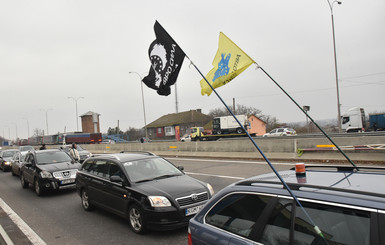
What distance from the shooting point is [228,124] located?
42.6 metres

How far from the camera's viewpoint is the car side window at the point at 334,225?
1.94 meters

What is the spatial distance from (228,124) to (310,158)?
28.1 m

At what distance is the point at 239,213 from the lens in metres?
2.72

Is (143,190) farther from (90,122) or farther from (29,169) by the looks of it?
(90,122)

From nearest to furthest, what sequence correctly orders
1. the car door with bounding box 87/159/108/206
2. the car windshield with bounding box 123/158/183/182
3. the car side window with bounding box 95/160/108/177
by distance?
the car windshield with bounding box 123/158/183/182, the car door with bounding box 87/159/108/206, the car side window with bounding box 95/160/108/177

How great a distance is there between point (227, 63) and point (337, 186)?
4505 mm

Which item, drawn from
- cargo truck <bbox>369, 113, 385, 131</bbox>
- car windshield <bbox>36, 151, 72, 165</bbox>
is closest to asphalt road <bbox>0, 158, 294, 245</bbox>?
car windshield <bbox>36, 151, 72, 165</bbox>

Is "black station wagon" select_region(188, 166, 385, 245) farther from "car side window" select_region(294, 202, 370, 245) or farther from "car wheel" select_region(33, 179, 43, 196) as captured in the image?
"car wheel" select_region(33, 179, 43, 196)

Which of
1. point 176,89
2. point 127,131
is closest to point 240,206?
point 176,89

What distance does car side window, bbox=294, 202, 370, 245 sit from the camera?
1.94 m

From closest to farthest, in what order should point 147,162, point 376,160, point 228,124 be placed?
point 147,162, point 376,160, point 228,124

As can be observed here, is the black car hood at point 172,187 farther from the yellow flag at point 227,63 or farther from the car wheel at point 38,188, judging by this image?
the car wheel at point 38,188

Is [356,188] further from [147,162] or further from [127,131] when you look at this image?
[127,131]

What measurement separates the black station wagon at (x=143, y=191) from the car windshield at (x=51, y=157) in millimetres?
3602
